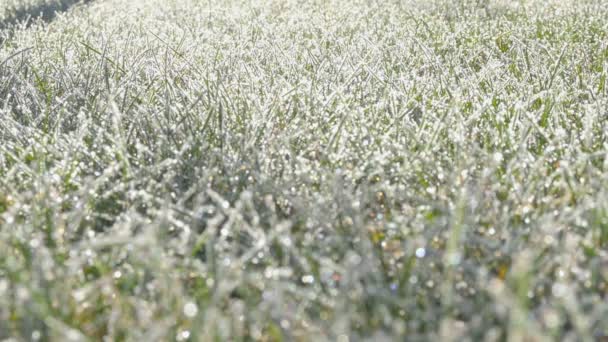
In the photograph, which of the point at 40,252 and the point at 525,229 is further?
the point at 525,229

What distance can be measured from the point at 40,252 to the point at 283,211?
479 mm

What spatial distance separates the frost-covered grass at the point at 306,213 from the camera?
2.84 feet

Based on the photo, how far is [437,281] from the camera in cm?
97

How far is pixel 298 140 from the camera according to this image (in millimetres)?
1555

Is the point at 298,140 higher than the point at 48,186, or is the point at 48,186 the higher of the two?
the point at 48,186

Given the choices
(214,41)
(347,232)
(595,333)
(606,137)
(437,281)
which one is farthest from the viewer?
(214,41)

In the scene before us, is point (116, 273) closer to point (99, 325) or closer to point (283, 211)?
point (99, 325)

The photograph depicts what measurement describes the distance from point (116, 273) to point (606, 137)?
1.07 meters

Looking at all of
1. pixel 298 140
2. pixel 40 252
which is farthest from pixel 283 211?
pixel 40 252

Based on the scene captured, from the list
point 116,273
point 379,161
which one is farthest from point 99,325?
point 379,161

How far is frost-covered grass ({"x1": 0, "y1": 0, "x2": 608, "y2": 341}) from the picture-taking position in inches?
34.1

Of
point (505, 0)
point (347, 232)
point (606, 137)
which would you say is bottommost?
point (505, 0)

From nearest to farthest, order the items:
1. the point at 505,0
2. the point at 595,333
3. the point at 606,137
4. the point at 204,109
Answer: the point at 595,333 < the point at 606,137 < the point at 204,109 < the point at 505,0

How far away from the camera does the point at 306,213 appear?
114cm
